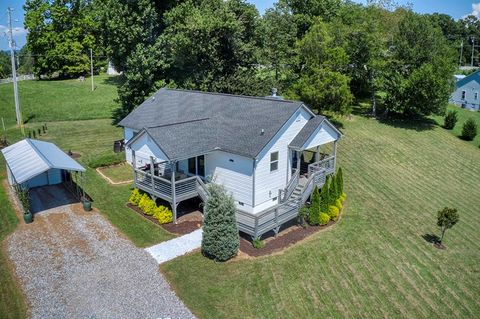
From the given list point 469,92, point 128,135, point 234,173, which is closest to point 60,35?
point 128,135

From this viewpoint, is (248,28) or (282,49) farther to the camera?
(282,49)

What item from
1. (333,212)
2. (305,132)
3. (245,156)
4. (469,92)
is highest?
(469,92)

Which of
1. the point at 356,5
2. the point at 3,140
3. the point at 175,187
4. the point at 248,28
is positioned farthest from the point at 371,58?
the point at 3,140

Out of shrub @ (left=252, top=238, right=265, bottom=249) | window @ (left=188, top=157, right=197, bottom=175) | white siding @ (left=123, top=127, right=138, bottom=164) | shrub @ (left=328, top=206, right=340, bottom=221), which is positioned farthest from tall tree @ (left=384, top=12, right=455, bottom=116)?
shrub @ (left=252, top=238, right=265, bottom=249)

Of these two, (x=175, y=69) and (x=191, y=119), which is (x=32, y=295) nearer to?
(x=191, y=119)

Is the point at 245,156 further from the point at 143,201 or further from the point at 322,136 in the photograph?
the point at 143,201

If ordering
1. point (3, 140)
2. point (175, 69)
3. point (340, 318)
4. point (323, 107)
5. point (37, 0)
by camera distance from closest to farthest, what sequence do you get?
point (340, 318), point (3, 140), point (323, 107), point (175, 69), point (37, 0)

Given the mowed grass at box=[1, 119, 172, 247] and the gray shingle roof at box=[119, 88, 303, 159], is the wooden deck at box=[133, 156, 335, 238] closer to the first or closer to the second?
the mowed grass at box=[1, 119, 172, 247]
